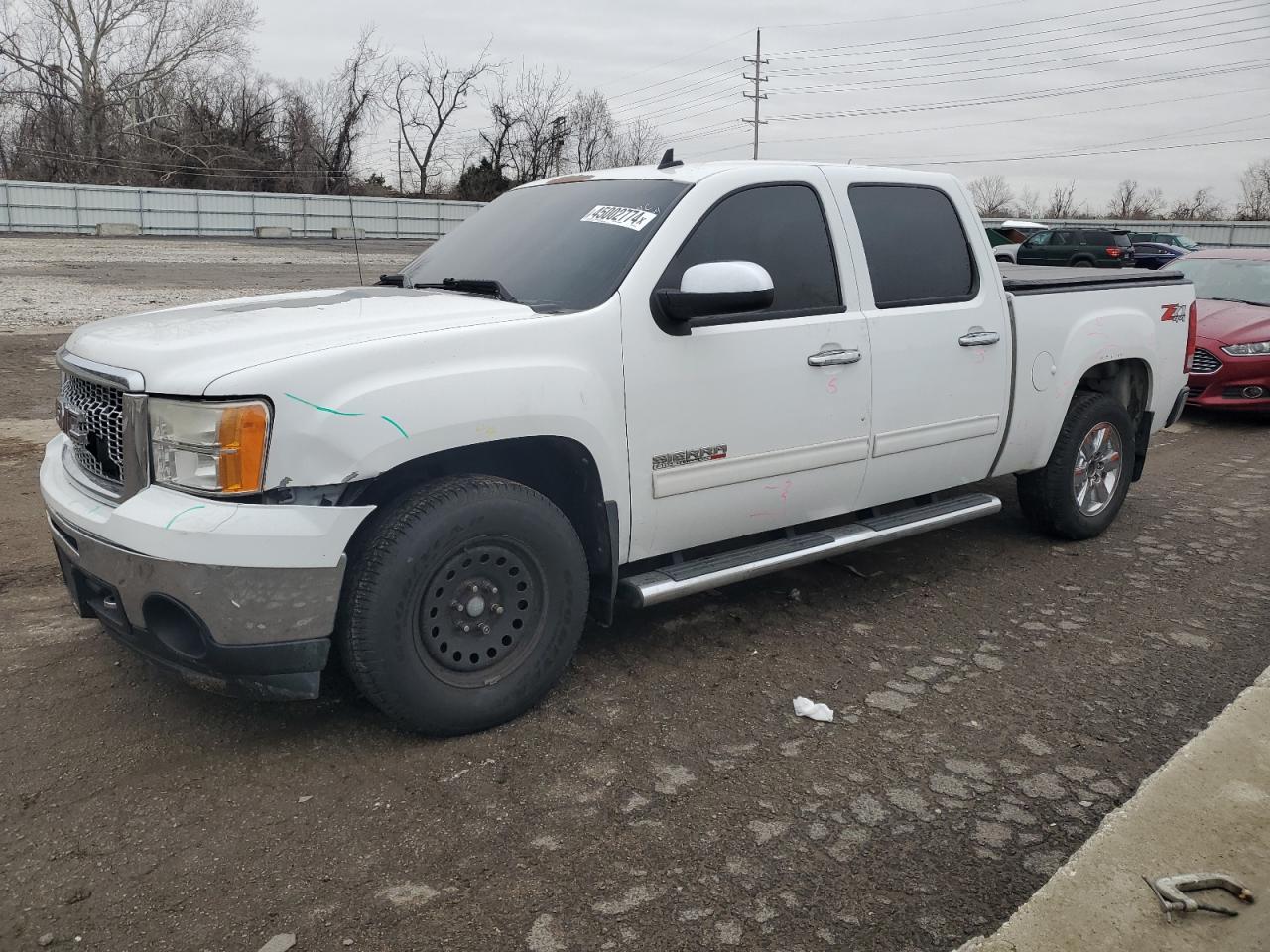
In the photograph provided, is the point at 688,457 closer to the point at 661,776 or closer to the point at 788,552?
the point at 788,552

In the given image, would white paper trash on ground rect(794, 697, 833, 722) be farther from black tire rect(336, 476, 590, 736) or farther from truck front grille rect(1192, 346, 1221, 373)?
truck front grille rect(1192, 346, 1221, 373)

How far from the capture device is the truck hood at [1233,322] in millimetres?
9836

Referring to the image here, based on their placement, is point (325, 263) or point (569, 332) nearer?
point (569, 332)

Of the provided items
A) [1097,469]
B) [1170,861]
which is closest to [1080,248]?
[1097,469]

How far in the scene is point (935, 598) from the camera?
507 cm

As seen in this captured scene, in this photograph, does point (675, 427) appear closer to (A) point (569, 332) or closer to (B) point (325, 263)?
(A) point (569, 332)

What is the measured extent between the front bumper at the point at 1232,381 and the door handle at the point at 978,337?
19.1ft

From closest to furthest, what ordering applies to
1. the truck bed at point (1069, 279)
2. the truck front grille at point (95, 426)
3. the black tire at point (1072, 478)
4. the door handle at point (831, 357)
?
the truck front grille at point (95, 426)
the door handle at point (831, 357)
the truck bed at point (1069, 279)
the black tire at point (1072, 478)

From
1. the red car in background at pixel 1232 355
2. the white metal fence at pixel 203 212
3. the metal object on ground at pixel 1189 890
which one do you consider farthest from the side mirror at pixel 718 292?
the white metal fence at pixel 203 212

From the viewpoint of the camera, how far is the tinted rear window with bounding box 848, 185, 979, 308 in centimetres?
467

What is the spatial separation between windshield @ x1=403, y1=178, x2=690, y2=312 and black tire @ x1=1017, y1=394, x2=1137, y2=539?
269 centimetres

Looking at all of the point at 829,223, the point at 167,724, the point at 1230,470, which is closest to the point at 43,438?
the point at 167,724

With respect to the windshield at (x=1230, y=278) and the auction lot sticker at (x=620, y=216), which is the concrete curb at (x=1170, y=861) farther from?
the windshield at (x=1230, y=278)

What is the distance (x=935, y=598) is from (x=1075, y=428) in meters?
1.34
